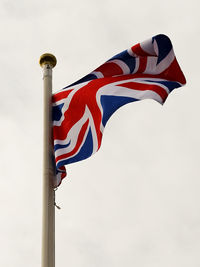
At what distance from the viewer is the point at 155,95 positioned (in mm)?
11594

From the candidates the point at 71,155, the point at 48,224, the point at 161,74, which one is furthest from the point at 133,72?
the point at 48,224

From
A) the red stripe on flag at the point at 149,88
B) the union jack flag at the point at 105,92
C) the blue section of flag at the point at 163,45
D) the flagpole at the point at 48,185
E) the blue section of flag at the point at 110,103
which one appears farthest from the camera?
the blue section of flag at the point at 163,45

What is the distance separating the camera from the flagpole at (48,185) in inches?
363

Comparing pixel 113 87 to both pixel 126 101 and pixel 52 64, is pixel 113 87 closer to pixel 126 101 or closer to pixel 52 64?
pixel 126 101

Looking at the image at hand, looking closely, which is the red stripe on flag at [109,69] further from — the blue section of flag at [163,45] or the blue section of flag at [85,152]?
the blue section of flag at [85,152]

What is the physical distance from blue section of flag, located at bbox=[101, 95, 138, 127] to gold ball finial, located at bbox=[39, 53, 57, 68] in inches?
55.5

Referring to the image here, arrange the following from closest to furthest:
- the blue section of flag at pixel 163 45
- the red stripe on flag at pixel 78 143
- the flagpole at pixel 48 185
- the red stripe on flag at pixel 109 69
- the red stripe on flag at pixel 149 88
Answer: the flagpole at pixel 48 185 → the red stripe on flag at pixel 78 143 → the red stripe on flag at pixel 149 88 → the blue section of flag at pixel 163 45 → the red stripe on flag at pixel 109 69

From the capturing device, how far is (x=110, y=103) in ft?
37.0

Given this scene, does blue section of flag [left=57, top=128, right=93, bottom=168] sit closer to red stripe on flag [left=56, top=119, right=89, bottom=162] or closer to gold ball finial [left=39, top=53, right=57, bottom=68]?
red stripe on flag [left=56, top=119, right=89, bottom=162]

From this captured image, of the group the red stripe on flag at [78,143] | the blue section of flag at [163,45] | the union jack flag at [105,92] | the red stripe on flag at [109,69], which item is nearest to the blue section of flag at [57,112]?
the union jack flag at [105,92]

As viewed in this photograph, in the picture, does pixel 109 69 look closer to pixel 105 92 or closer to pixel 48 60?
pixel 105 92

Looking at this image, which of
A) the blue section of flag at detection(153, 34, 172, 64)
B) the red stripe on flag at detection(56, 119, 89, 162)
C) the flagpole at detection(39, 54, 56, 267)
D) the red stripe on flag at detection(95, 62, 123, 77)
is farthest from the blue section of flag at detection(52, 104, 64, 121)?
the blue section of flag at detection(153, 34, 172, 64)

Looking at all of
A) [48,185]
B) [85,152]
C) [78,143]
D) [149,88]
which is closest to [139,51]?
[149,88]

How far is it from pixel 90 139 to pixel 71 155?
53 centimetres
